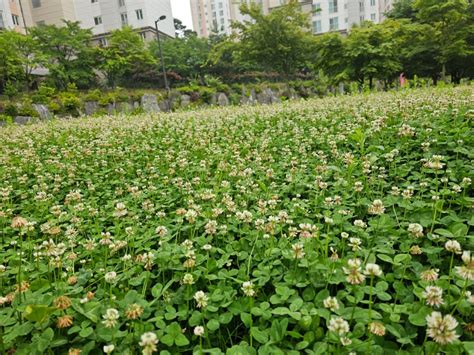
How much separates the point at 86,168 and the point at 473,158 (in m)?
4.95

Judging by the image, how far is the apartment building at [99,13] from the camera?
45719mm

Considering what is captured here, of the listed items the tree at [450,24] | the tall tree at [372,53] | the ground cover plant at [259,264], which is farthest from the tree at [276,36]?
the ground cover plant at [259,264]

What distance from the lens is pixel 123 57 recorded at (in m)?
31.5

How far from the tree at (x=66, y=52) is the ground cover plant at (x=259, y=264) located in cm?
2982

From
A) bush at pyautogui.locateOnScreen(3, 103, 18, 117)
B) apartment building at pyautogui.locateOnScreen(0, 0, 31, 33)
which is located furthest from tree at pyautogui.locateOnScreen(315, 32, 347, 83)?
apartment building at pyautogui.locateOnScreen(0, 0, 31, 33)

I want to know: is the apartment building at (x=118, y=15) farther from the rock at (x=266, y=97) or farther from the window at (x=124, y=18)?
the rock at (x=266, y=97)

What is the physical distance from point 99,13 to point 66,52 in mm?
21916

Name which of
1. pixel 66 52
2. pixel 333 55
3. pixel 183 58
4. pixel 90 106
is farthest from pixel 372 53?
pixel 66 52

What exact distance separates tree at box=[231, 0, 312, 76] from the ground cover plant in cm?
2262

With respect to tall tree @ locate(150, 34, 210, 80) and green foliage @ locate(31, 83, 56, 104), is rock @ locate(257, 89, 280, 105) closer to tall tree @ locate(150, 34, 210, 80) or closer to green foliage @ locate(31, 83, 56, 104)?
tall tree @ locate(150, 34, 210, 80)

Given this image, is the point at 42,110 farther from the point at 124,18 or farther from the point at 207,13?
the point at 207,13

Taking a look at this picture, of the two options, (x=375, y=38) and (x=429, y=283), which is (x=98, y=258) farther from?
(x=375, y=38)

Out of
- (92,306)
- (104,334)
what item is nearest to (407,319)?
(104,334)

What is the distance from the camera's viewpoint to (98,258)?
2.54 metres
